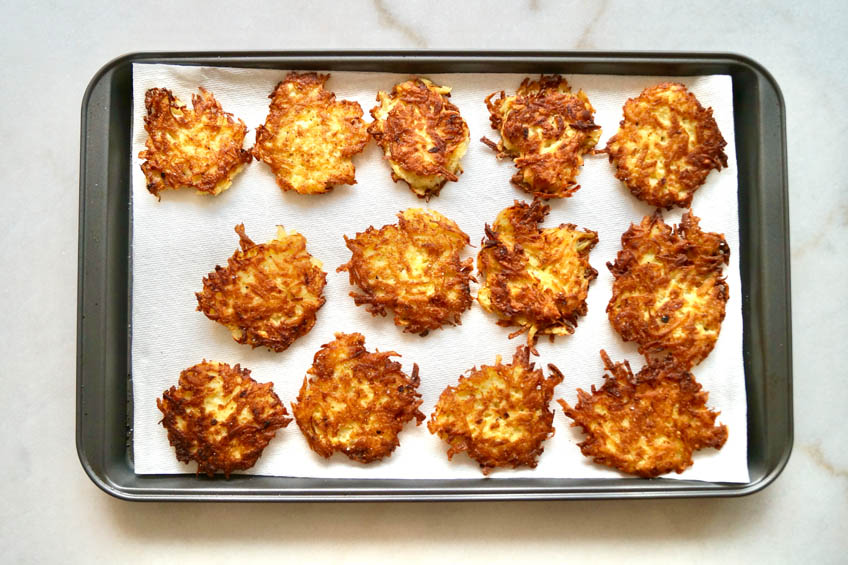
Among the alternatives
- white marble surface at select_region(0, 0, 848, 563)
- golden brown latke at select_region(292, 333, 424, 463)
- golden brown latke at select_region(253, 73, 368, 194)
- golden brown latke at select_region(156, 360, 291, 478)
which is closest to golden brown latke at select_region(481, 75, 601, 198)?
white marble surface at select_region(0, 0, 848, 563)

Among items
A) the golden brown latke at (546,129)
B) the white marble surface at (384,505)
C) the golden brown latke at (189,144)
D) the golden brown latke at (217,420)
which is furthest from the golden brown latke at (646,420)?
the golden brown latke at (189,144)

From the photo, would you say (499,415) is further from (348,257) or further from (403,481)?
(348,257)

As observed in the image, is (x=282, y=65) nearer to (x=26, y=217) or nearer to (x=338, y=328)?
(x=338, y=328)

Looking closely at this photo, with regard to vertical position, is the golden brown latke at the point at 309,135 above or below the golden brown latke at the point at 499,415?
above

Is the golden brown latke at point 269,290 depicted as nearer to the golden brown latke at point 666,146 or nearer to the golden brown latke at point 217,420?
the golden brown latke at point 217,420

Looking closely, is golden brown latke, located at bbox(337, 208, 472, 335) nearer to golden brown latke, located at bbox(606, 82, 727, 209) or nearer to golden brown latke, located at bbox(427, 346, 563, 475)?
golden brown latke, located at bbox(427, 346, 563, 475)

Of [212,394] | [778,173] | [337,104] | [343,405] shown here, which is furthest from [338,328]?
[778,173]
